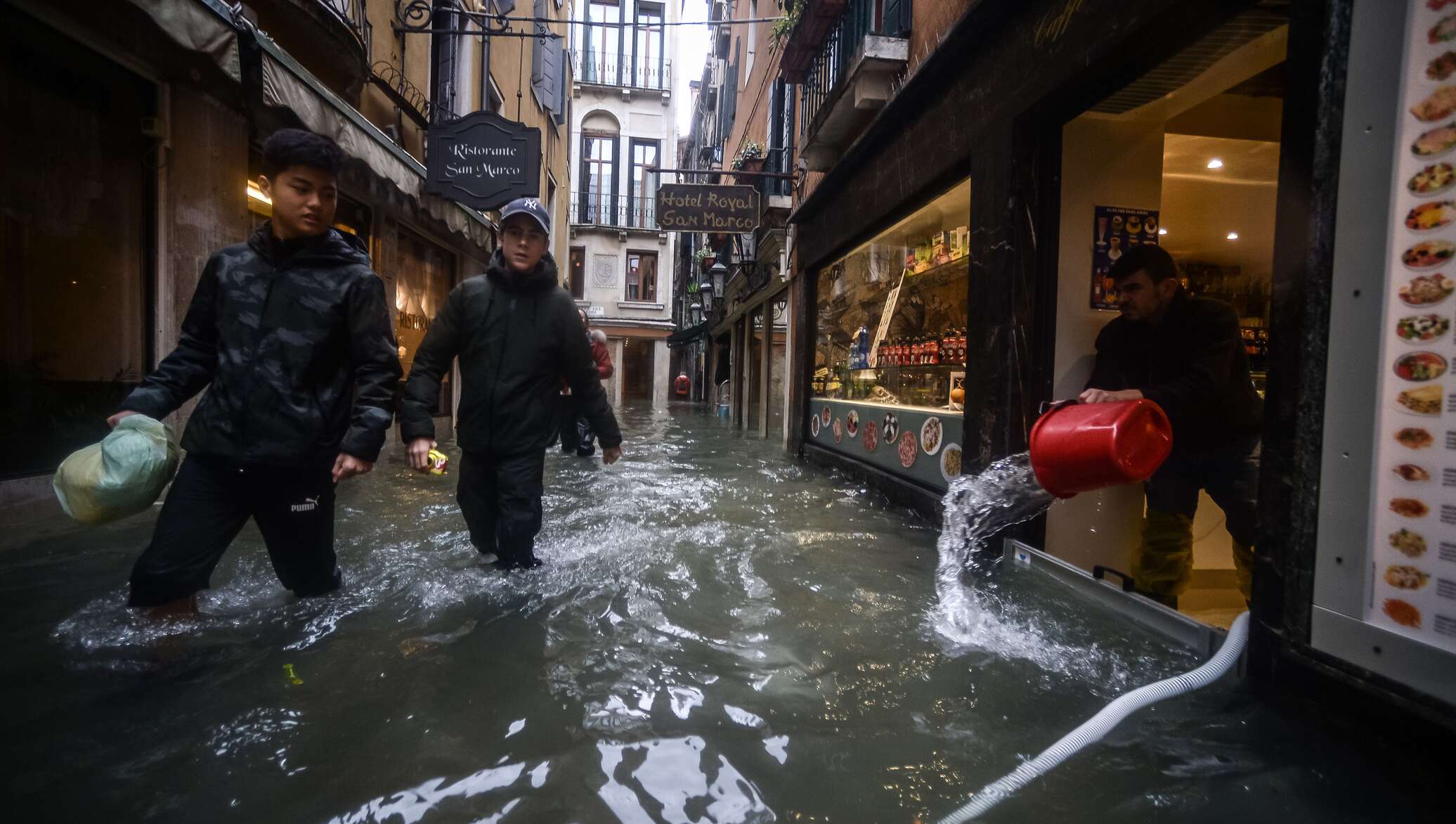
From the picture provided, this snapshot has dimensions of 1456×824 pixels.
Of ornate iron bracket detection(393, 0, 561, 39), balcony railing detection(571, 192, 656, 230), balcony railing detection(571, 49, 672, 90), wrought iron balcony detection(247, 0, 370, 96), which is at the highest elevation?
balcony railing detection(571, 49, 672, 90)

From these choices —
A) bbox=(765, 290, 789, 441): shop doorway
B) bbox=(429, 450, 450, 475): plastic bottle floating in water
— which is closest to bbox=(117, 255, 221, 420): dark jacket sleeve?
bbox=(429, 450, 450, 475): plastic bottle floating in water

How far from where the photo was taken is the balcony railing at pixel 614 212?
3209 cm

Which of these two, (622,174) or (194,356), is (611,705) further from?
(622,174)

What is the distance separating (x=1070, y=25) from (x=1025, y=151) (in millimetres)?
696

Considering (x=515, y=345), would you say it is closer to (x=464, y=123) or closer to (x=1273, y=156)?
(x=1273, y=156)

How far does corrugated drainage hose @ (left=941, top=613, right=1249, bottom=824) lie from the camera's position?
1.75m

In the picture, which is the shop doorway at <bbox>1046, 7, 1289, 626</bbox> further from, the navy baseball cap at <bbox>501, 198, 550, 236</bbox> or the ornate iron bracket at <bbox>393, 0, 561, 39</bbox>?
the ornate iron bracket at <bbox>393, 0, 561, 39</bbox>

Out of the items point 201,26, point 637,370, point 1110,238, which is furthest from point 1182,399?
point 637,370

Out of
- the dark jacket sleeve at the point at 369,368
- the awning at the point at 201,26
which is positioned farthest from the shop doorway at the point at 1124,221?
the awning at the point at 201,26

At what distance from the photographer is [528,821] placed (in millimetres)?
1638

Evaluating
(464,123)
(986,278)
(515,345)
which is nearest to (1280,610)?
(986,278)

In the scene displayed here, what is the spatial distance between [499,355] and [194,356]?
1164mm

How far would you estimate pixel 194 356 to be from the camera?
2.56m

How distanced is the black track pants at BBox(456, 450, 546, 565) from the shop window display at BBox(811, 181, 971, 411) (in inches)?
131
